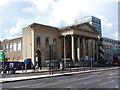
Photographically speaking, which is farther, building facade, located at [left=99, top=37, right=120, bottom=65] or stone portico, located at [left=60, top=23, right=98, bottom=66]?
building facade, located at [left=99, top=37, right=120, bottom=65]

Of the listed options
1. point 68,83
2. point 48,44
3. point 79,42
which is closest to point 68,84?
point 68,83

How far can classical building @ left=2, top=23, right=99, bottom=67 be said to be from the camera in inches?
2435

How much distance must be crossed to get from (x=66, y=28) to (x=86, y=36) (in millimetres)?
11198

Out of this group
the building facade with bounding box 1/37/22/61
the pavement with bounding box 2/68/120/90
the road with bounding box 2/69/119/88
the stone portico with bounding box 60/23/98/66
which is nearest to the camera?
the pavement with bounding box 2/68/120/90

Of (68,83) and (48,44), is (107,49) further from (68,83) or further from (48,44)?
(68,83)

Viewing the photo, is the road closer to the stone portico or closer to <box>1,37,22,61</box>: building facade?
the stone portico

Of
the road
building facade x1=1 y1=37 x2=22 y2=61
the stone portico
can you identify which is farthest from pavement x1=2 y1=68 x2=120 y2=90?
building facade x1=1 y1=37 x2=22 y2=61

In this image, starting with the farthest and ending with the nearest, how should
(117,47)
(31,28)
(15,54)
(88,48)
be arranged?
1. (117,47)
2. (88,48)
3. (15,54)
4. (31,28)

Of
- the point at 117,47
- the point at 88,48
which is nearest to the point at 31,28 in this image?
the point at 88,48

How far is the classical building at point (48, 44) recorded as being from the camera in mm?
61844

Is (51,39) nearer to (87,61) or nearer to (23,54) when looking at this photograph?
(23,54)

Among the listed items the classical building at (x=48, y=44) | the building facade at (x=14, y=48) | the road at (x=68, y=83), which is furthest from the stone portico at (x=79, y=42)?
the road at (x=68, y=83)

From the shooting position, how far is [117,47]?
108938 millimetres

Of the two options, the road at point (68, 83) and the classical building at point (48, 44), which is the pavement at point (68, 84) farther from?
the classical building at point (48, 44)
